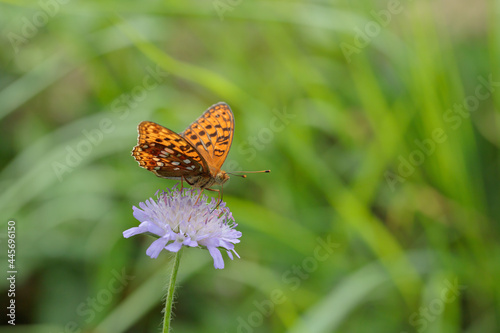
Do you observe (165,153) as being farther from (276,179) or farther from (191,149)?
(276,179)

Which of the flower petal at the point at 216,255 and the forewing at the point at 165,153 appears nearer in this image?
the flower petal at the point at 216,255

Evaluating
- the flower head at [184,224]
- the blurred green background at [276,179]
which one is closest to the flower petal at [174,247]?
the flower head at [184,224]

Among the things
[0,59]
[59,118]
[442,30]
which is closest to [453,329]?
[442,30]

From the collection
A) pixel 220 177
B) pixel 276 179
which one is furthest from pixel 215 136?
pixel 276 179

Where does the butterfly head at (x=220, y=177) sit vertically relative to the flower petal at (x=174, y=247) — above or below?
above

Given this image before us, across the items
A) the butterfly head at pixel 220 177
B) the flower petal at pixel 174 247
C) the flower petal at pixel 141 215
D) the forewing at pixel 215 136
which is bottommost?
the flower petal at pixel 174 247

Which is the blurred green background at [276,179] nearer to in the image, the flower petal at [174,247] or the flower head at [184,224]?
the flower head at [184,224]

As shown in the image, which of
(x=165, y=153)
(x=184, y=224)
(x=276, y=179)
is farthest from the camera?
(x=276, y=179)
